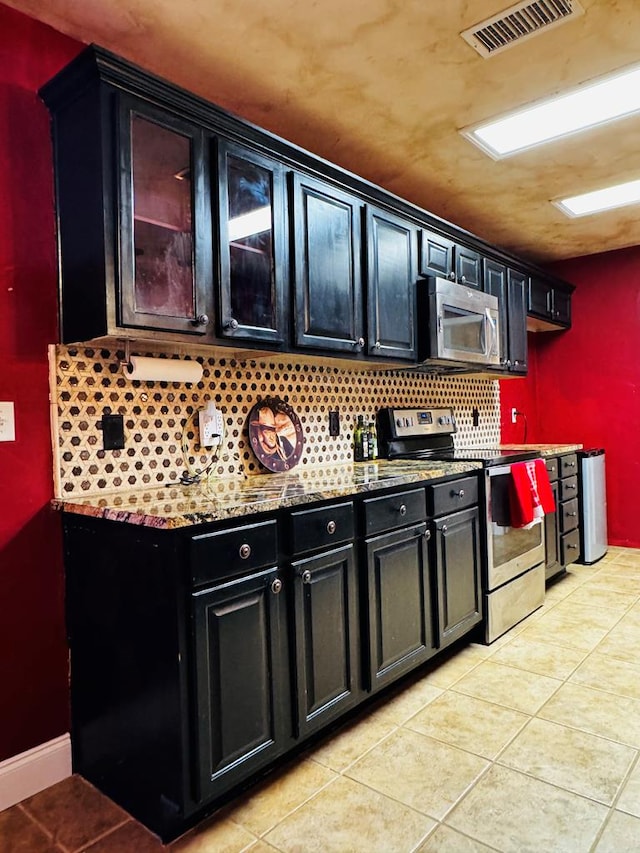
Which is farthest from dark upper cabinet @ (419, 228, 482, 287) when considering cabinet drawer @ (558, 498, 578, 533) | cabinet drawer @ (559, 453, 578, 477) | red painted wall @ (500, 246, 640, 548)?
cabinet drawer @ (558, 498, 578, 533)

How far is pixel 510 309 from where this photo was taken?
3.86m

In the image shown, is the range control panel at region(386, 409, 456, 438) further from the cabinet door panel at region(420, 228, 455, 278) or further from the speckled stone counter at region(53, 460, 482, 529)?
the cabinet door panel at region(420, 228, 455, 278)

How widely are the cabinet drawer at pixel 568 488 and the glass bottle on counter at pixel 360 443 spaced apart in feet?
4.93

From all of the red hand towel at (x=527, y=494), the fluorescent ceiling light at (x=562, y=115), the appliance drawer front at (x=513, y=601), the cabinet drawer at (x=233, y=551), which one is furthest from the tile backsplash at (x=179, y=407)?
the fluorescent ceiling light at (x=562, y=115)

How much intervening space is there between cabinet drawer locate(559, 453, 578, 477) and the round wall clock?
78.4 inches

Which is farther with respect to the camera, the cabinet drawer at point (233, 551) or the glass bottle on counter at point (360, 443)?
the glass bottle on counter at point (360, 443)

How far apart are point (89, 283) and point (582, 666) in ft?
8.29

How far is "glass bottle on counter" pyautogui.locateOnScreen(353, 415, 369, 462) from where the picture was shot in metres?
3.11

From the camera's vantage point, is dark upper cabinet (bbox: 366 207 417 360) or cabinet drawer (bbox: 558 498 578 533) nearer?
dark upper cabinet (bbox: 366 207 417 360)

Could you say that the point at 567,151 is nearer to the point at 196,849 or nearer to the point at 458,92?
the point at 458,92

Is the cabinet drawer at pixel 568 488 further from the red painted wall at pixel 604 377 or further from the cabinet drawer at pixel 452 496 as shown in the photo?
the cabinet drawer at pixel 452 496

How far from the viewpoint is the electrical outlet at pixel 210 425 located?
2.28 m

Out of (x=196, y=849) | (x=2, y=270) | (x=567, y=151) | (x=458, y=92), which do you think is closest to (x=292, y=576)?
(x=196, y=849)

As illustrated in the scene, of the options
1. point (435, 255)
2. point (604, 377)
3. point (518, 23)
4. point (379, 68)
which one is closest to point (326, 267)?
point (379, 68)
